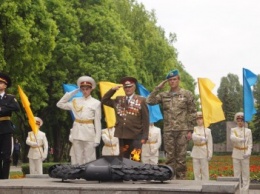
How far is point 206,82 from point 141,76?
29.3 metres

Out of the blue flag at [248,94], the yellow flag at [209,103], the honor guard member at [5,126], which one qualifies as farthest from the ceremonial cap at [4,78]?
the blue flag at [248,94]

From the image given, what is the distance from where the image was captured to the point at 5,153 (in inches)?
432

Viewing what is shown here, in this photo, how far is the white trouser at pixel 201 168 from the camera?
15742 millimetres

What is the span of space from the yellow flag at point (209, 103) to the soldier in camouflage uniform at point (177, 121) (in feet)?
11.2

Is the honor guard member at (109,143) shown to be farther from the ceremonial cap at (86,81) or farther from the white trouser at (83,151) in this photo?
the ceremonial cap at (86,81)

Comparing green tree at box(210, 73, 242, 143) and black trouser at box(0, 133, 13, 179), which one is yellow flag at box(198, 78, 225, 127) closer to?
black trouser at box(0, 133, 13, 179)

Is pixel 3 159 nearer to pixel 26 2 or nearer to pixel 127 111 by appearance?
pixel 127 111

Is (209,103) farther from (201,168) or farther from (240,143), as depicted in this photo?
(201,168)

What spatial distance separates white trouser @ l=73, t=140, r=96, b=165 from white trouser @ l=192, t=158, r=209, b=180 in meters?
4.67

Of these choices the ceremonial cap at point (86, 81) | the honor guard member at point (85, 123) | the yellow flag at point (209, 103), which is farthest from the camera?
the yellow flag at point (209, 103)

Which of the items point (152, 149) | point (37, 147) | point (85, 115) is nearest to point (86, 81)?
point (85, 115)

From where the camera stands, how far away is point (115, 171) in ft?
28.6

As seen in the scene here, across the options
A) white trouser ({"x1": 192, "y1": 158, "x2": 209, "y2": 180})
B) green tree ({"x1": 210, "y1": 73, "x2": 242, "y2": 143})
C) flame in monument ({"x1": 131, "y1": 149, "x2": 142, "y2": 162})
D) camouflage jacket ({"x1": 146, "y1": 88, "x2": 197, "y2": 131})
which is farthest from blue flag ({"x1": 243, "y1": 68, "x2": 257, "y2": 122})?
green tree ({"x1": 210, "y1": 73, "x2": 242, "y2": 143})

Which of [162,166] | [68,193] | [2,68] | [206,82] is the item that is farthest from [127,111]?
[2,68]
